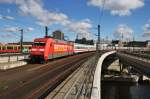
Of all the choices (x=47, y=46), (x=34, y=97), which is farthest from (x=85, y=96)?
(x=47, y=46)

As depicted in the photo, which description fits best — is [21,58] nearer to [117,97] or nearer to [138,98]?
[117,97]

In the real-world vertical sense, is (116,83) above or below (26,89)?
below

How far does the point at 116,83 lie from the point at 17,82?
4470 cm

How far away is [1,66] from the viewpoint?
106 feet

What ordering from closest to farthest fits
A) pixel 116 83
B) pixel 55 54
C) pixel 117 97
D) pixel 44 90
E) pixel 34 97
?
pixel 34 97 → pixel 44 90 → pixel 117 97 → pixel 55 54 → pixel 116 83

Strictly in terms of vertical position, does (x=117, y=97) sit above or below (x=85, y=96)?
below

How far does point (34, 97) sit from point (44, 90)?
2.45 meters

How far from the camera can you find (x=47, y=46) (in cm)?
4200

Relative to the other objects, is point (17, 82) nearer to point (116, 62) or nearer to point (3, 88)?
point (3, 88)

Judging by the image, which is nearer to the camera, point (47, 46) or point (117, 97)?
point (47, 46)

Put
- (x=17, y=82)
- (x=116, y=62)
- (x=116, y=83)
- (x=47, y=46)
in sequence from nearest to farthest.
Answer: (x=17, y=82)
(x=47, y=46)
(x=116, y=83)
(x=116, y=62)

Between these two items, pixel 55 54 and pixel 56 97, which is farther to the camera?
pixel 55 54

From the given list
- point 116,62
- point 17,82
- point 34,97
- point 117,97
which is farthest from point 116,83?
point 34,97

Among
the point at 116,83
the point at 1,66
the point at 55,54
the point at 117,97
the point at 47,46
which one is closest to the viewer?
the point at 1,66
